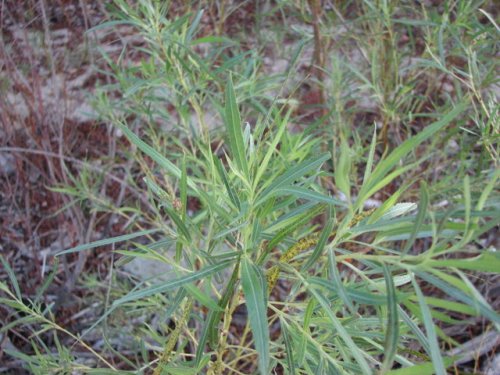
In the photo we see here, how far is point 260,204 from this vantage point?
0.61 metres

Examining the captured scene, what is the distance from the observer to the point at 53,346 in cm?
172

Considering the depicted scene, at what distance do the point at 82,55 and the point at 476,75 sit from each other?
195 cm

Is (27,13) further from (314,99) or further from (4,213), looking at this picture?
(314,99)

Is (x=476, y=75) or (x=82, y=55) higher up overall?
(x=476, y=75)

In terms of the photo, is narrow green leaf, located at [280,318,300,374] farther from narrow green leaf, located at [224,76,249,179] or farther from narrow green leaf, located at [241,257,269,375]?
narrow green leaf, located at [224,76,249,179]

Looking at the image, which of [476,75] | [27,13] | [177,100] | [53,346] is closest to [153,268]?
[53,346]

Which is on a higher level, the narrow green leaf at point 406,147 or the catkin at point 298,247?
the narrow green leaf at point 406,147

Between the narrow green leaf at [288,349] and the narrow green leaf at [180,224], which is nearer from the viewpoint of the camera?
the narrow green leaf at [180,224]

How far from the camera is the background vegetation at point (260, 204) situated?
0.54m

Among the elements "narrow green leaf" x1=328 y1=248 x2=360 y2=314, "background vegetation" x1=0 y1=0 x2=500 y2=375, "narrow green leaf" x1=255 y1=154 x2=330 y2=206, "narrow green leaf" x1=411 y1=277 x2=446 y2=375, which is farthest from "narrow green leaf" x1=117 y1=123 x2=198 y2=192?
"narrow green leaf" x1=411 y1=277 x2=446 y2=375

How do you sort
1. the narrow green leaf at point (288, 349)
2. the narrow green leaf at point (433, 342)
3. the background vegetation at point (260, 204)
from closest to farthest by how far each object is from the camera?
the narrow green leaf at point (433, 342) < the background vegetation at point (260, 204) < the narrow green leaf at point (288, 349)

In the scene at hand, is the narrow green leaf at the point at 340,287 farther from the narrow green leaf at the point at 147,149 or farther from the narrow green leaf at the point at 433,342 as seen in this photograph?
the narrow green leaf at the point at 147,149

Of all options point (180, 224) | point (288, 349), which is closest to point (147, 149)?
point (180, 224)

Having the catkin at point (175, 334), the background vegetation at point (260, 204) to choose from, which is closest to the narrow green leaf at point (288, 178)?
the background vegetation at point (260, 204)
